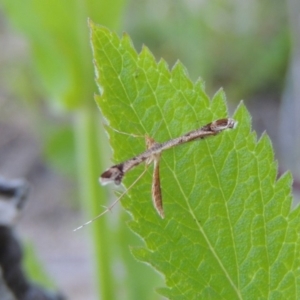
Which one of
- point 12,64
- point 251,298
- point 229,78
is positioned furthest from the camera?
point 12,64

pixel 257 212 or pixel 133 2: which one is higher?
pixel 133 2

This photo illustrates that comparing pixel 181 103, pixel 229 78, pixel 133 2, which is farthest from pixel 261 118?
pixel 181 103

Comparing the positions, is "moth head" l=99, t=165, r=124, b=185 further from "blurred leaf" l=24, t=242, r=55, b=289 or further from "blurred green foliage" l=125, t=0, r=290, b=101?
"blurred green foliage" l=125, t=0, r=290, b=101

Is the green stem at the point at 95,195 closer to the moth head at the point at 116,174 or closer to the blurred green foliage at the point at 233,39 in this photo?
the moth head at the point at 116,174

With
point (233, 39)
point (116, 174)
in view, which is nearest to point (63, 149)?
point (233, 39)

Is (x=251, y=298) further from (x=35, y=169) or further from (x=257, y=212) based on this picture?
(x=35, y=169)

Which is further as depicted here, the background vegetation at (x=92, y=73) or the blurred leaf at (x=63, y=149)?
the blurred leaf at (x=63, y=149)

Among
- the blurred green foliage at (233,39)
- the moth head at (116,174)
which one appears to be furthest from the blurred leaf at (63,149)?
the moth head at (116,174)
